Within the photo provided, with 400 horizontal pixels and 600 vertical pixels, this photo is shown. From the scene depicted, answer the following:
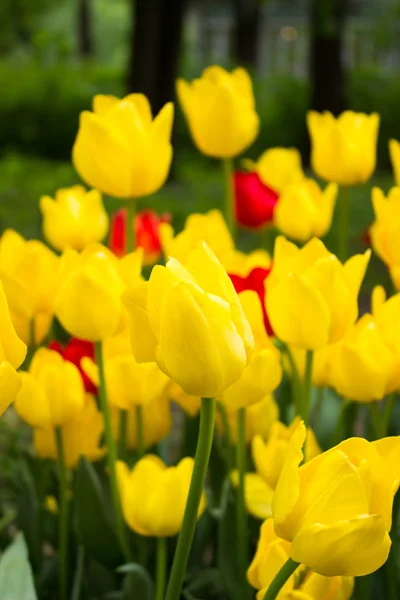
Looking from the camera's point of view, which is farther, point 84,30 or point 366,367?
point 84,30

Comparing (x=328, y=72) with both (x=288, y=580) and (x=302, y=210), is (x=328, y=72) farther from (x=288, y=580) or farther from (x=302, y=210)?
(x=288, y=580)

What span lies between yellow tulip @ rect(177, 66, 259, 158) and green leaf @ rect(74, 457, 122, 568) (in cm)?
36

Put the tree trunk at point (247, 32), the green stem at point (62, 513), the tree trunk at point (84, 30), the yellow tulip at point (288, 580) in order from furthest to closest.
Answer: the tree trunk at point (84, 30), the tree trunk at point (247, 32), the green stem at point (62, 513), the yellow tulip at point (288, 580)

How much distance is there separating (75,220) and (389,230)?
0.31m

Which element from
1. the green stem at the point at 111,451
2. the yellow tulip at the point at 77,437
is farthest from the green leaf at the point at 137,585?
the yellow tulip at the point at 77,437

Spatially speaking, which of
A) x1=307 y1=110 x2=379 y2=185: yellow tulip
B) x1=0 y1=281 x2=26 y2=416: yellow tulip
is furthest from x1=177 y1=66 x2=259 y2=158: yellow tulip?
x1=0 y1=281 x2=26 y2=416: yellow tulip

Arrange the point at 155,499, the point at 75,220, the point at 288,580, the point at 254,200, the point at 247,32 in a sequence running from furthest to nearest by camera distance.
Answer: the point at 247,32 → the point at 254,200 → the point at 75,220 → the point at 155,499 → the point at 288,580

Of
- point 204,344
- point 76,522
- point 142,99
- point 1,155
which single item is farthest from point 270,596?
point 1,155

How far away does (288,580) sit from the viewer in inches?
24.6

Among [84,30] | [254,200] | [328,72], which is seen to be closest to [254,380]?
[254,200]

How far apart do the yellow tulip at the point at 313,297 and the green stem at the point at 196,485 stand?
0.19 meters

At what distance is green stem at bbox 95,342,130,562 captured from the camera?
74cm

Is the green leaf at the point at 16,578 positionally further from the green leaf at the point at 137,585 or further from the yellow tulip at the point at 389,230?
the yellow tulip at the point at 389,230

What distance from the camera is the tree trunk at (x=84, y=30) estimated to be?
14371 mm
